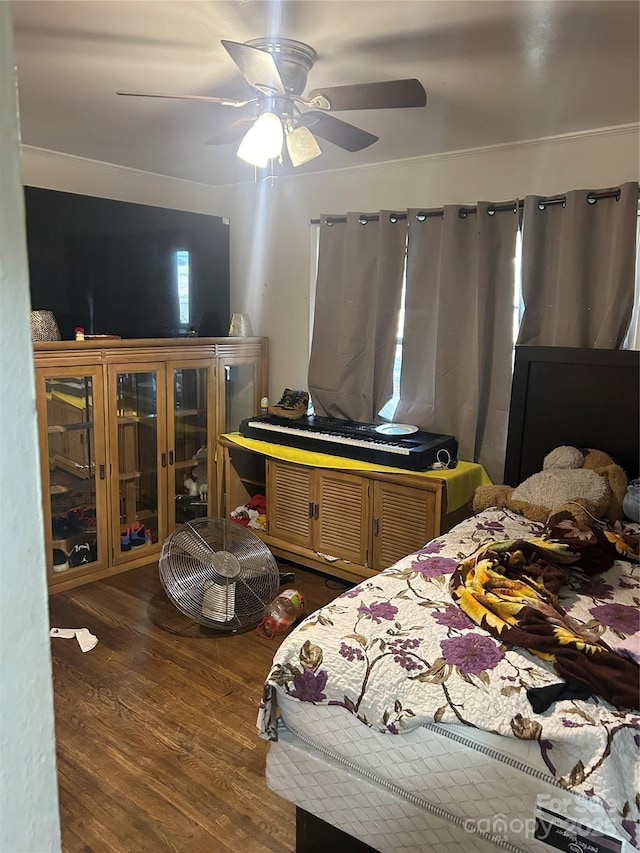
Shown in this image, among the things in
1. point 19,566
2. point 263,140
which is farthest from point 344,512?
point 19,566

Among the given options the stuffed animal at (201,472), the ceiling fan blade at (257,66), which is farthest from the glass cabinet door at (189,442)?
the ceiling fan blade at (257,66)

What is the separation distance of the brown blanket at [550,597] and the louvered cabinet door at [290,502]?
1484mm

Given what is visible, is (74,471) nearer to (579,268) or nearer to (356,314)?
(356,314)

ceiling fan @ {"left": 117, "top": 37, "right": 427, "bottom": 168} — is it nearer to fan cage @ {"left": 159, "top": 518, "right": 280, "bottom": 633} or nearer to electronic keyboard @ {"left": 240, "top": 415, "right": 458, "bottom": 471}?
electronic keyboard @ {"left": 240, "top": 415, "right": 458, "bottom": 471}

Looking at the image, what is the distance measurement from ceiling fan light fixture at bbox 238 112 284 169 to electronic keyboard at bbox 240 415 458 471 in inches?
62.0

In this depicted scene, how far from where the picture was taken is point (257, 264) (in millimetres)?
4254

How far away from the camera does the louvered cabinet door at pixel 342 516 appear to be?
3.34 meters

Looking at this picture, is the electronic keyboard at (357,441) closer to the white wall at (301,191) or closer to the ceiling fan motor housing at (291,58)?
the white wall at (301,191)

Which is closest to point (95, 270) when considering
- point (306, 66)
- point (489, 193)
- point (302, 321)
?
point (302, 321)

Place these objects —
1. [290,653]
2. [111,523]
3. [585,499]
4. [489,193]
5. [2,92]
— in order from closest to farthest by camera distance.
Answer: [2,92] → [290,653] → [585,499] → [489,193] → [111,523]

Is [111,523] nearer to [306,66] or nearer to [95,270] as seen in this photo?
[95,270]

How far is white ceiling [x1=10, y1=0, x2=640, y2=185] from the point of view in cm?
181

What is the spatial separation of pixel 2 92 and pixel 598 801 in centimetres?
155

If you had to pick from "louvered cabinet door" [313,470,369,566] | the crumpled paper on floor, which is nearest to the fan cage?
the crumpled paper on floor
